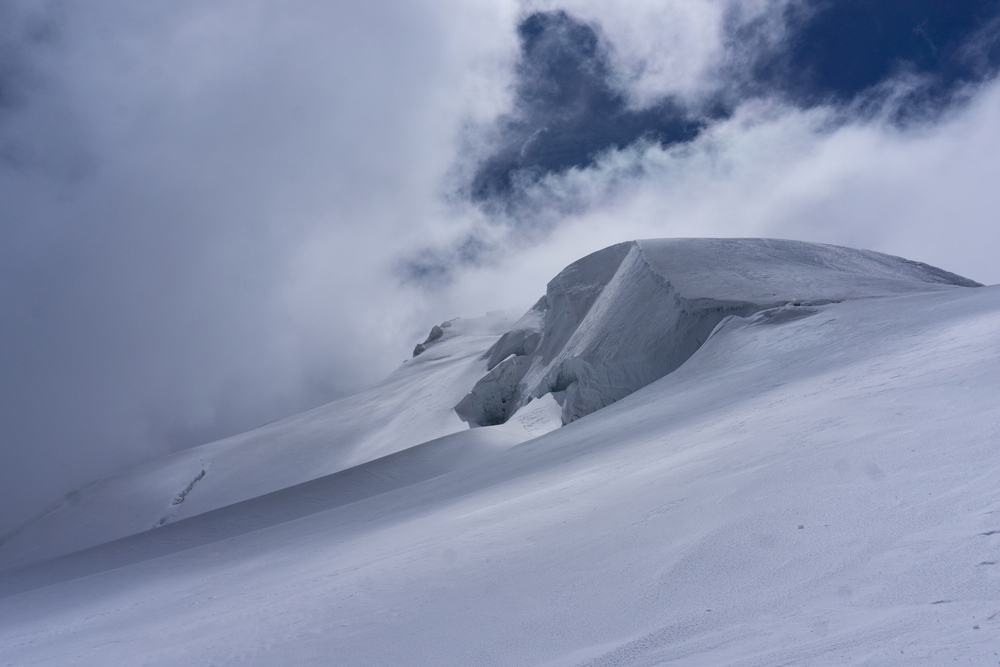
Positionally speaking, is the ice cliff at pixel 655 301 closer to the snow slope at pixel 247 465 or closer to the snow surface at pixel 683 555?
the snow slope at pixel 247 465

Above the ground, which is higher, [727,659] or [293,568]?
[293,568]

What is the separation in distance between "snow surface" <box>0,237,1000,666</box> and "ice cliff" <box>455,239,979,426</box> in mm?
3706

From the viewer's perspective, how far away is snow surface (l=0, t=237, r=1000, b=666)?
2.14 metres

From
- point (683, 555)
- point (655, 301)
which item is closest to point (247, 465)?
point (655, 301)

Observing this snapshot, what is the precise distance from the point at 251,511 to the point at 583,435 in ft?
23.0

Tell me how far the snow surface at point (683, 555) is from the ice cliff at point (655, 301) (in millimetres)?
3706

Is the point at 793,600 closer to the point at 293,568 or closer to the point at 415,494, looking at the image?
the point at 293,568

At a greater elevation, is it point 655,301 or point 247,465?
point 247,465

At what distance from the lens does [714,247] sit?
1537 cm

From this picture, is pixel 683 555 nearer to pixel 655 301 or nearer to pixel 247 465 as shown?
pixel 655 301

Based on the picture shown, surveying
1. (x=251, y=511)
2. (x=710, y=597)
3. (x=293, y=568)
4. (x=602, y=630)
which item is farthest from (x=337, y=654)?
(x=251, y=511)

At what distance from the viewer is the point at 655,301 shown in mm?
13477

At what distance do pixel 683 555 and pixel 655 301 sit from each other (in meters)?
11.0

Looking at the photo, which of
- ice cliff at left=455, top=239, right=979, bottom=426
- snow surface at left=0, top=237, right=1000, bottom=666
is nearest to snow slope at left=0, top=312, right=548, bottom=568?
ice cliff at left=455, top=239, right=979, bottom=426
